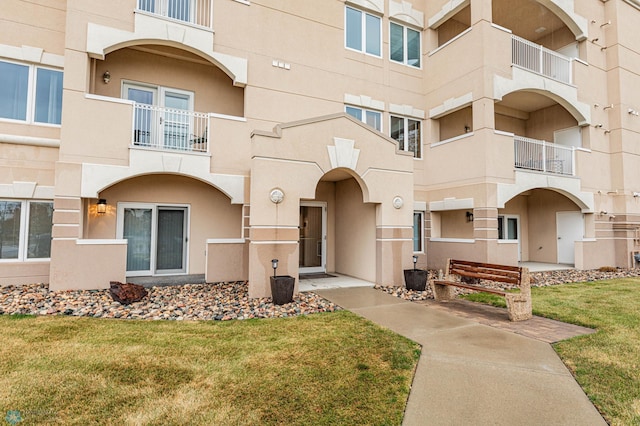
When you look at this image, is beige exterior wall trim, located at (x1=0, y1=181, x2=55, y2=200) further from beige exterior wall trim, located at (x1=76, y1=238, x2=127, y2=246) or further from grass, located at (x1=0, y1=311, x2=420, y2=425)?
grass, located at (x1=0, y1=311, x2=420, y2=425)

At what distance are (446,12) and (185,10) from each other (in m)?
9.65

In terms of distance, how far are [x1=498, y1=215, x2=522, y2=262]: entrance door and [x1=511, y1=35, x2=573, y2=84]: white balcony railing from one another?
6.14 m

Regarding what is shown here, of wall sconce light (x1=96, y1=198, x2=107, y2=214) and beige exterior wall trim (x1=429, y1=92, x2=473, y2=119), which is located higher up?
beige exterior wall trim (x1=429, y1=92, x2=473, y2=119)

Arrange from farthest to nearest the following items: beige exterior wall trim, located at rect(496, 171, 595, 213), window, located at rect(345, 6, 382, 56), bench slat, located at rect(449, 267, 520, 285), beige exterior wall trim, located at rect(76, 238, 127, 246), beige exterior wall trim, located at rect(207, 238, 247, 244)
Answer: window, located at rect(345, 6, 382, 56)
beige exterior wall trim, located at rect(496, 171, 595, 213)
beige exterior wall trim, located at rect(207, 238, 247, 244)
beige exterior wall trim, located at rect(76, 238, 127, 246)
bench slat, located at rect(449, 267, 520, 285)

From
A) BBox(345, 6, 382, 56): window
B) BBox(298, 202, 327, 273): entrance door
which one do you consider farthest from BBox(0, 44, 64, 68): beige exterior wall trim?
BBox(345, 6, 382, 56): window

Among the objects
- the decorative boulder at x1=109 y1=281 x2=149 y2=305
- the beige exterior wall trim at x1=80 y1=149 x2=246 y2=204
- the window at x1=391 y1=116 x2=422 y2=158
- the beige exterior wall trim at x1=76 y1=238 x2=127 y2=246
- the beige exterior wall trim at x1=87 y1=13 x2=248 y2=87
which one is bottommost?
the decorative boulder at x1=109 y1=281 x2=149 y2=305

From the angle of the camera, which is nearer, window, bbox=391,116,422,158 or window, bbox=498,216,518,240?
window, bbox=391,116,422,158

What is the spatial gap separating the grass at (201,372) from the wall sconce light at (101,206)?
169 inches

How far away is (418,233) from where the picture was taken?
13812 mm

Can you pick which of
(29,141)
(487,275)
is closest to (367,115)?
(487,275)

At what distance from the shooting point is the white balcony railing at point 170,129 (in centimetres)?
954

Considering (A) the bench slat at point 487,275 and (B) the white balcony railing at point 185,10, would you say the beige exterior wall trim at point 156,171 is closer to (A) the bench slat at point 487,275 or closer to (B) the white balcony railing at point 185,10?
(B) the white balcony railing at point 185,10

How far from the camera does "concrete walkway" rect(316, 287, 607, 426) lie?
3.35 m

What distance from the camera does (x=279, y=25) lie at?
448 inches
